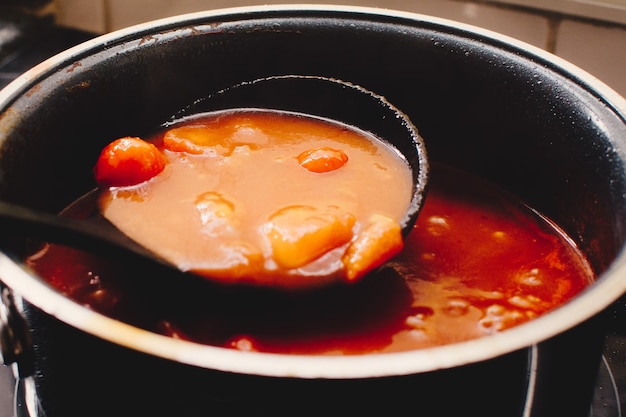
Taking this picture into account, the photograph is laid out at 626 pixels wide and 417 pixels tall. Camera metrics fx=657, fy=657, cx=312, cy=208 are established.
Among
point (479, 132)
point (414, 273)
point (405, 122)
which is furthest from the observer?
point (479, 132)

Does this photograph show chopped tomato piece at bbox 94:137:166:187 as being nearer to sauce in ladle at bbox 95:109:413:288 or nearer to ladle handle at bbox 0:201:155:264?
sauce in ladle at bbox 95:109:413:288

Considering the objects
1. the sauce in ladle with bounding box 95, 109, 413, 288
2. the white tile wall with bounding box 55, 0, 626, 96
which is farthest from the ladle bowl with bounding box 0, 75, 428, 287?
the white tile wall with bounding box 55, 0, 626, 96

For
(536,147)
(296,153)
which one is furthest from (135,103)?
(536,147)

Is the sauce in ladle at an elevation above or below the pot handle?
above

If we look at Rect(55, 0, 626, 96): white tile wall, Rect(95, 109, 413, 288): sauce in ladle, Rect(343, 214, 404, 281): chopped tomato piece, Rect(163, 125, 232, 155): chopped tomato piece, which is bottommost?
Rect(343, 214, 404, 281): chopped tomato piece

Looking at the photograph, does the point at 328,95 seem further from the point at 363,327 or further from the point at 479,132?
the point at 363,327

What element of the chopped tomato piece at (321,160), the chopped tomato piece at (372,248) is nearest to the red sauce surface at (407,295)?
the chopped tomato piece at (372,248)

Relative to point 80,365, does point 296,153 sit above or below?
above
